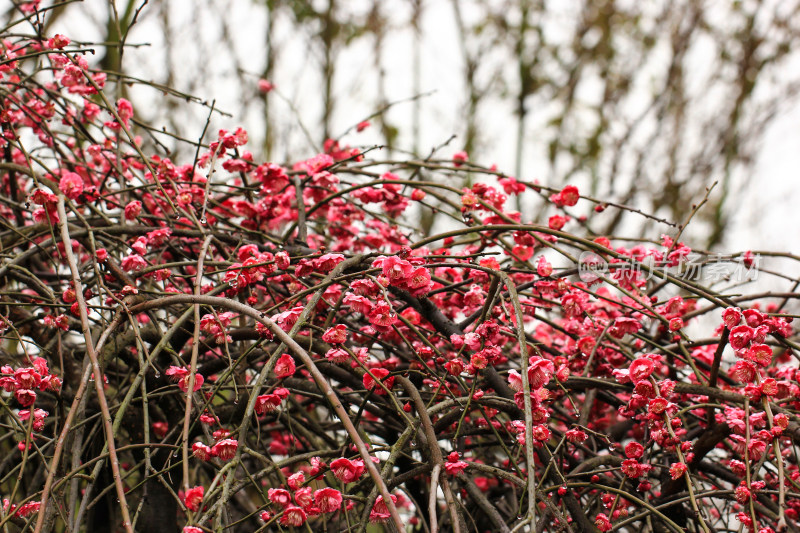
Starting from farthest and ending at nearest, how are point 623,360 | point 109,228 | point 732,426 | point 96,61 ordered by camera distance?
1. point 96,61
2. point 623,360
3. point 109,228
4. point 732,426

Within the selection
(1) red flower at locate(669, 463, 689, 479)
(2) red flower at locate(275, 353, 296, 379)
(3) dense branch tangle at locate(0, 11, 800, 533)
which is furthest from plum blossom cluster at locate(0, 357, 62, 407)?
(1) red flower at locate(669, 463, 689, 479)

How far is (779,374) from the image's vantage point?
1.88 m

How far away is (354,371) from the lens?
168cm

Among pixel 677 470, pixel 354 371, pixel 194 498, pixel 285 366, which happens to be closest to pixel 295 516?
pixel 194 498

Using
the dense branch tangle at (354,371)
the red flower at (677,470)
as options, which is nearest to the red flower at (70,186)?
the dense branch tangle at (354,371)

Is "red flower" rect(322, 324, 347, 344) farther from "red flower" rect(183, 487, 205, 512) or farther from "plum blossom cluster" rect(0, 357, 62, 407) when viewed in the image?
"plum blossom cluster" rect(0, 357, 62, 407)

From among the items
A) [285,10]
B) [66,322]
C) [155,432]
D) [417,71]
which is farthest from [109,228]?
[417,71]

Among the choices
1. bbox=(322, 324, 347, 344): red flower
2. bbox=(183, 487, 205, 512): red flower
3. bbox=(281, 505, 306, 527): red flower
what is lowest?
bbox=(183, 487, 205, 512): red flower

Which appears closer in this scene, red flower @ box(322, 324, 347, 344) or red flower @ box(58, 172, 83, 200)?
red flower @ box(322, 324, 347, 344)

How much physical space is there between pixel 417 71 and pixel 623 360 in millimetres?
7184

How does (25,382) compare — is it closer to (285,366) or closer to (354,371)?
(285,366)

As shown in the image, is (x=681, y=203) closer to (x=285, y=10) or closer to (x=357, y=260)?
(x=285, y=10)

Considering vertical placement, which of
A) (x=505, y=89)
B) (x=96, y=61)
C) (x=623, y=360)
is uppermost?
(x=505, y=89)

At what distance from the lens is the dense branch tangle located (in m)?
1.28
